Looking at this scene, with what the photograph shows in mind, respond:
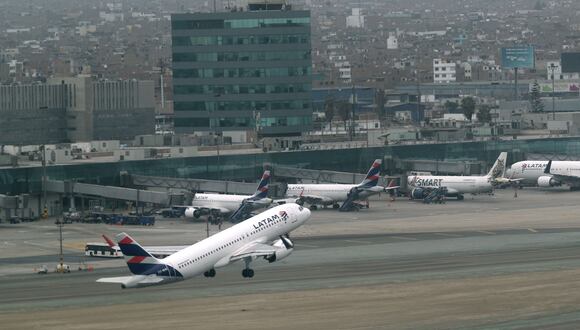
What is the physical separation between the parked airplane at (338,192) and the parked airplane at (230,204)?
8.67 meters

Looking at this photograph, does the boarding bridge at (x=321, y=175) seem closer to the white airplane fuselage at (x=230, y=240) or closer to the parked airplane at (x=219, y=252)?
the white airplane fuselage at (x=230, y=240)

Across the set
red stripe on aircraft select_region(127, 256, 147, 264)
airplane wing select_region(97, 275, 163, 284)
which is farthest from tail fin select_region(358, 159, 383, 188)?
red stripe on aircraft select_region(127, 256, 147, 264)

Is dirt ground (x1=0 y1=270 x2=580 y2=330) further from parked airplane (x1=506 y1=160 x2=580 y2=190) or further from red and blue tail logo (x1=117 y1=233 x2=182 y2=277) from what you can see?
parked airplane (x1=506 y1=160 x2=580 y2=190)

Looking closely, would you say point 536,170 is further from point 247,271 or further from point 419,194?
point 247,271

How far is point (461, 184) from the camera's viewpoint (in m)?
181

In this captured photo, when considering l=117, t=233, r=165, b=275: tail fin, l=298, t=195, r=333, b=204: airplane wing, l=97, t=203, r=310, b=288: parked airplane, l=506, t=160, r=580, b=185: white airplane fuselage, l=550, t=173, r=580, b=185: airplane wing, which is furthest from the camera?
l=506, t=160, r=580, b=185: white airplane fuselage

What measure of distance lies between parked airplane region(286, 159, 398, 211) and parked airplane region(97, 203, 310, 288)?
43.7m

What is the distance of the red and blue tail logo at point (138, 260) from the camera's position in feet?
347

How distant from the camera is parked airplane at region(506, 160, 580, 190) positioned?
627ft

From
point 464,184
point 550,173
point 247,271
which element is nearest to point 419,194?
point 464,184

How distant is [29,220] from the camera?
164 m

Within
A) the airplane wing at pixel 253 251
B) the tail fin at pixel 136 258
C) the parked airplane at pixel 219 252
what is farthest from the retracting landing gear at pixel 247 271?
the tail fin at pixel 136 258

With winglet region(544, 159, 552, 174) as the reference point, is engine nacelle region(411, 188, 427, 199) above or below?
below

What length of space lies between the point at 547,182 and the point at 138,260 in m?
93.7
